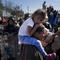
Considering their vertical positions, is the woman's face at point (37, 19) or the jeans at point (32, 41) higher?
the woman's face at point (37, 19)

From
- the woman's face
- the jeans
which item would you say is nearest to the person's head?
the woman's face

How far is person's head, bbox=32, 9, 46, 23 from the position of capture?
496cm

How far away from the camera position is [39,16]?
496cm

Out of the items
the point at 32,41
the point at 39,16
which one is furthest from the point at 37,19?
the point at 32,41

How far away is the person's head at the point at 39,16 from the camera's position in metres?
4.96

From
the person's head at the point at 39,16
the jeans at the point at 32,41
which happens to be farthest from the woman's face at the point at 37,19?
the jeans at the point at 32,41

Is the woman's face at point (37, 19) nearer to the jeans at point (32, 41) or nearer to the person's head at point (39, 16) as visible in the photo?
the person's head at point (39, 16)

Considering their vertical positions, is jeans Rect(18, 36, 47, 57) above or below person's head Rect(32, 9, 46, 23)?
below

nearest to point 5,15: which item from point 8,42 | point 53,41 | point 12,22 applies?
point 12,22

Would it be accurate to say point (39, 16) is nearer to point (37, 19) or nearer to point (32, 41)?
point (37, 19)

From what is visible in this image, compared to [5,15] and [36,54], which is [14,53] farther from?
[5,15]

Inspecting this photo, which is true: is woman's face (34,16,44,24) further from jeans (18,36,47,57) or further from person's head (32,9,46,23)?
jeans (18,36,47,57)

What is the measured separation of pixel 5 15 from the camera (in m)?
12.8

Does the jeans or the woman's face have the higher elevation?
the woman's face
